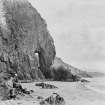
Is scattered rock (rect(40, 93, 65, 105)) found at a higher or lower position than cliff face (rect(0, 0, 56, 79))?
lower

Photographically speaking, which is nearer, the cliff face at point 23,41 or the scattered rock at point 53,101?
the scattered rock at point 53,101

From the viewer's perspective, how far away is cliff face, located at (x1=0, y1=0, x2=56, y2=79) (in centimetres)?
6538

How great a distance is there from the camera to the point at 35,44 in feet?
259

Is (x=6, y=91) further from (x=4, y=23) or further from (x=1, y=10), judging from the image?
(x=1, y=10)

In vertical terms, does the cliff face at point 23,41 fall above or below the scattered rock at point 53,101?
above

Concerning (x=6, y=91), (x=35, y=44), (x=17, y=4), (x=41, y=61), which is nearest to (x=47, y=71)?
(x=41, y=61)

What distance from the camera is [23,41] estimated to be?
73.1 meters

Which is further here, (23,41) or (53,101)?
(23,41)

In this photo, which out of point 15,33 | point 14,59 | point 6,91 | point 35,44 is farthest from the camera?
point 35,44

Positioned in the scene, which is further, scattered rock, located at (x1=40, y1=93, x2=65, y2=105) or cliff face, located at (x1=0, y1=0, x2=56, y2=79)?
cliff face, located at (x1=0, y1=0, x2=56, y2=79)

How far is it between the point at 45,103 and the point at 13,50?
45282mm

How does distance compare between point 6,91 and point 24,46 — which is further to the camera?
point 24,46

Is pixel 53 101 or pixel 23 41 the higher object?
pixel 23 41

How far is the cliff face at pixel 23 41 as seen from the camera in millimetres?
65375
